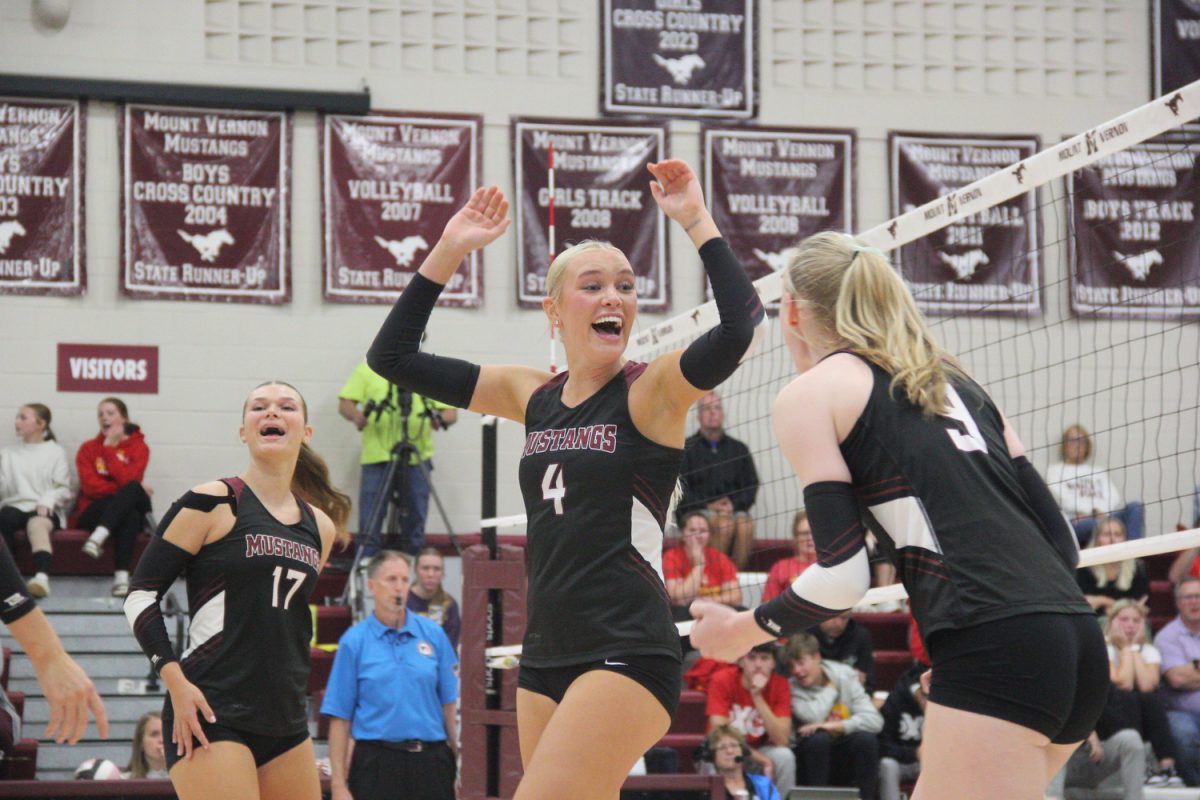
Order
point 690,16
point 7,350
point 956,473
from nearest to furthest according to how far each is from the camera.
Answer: point 956,473
point 7,350
point 690,16

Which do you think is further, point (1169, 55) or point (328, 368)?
point (1169, 55)

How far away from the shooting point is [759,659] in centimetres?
934

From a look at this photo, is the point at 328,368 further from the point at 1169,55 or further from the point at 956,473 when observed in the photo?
the point at 956,473

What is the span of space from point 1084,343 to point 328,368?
739cm

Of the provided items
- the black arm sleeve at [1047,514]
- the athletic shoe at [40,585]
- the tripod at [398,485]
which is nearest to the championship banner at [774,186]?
the tripod at [398,485]

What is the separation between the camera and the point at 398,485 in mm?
12602

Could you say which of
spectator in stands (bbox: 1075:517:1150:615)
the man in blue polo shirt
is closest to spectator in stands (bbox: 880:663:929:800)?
spectator in stands (bbox: 1075:517:1150:615)

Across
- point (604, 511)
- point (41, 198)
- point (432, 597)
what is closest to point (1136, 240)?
point (432, 597)

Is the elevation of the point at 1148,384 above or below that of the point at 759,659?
above

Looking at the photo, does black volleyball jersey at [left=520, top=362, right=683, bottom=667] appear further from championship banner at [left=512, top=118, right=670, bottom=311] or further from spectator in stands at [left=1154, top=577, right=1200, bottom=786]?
championship banner at [left=512, top=118, right=670, bottom=311]

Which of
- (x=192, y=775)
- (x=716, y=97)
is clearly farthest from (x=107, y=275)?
(x=192, y=775)

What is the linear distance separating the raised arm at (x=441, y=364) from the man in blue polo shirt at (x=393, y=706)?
381cm

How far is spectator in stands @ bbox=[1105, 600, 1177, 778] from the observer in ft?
32.1

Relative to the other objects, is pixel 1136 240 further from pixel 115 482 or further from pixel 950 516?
pixel 950 516
